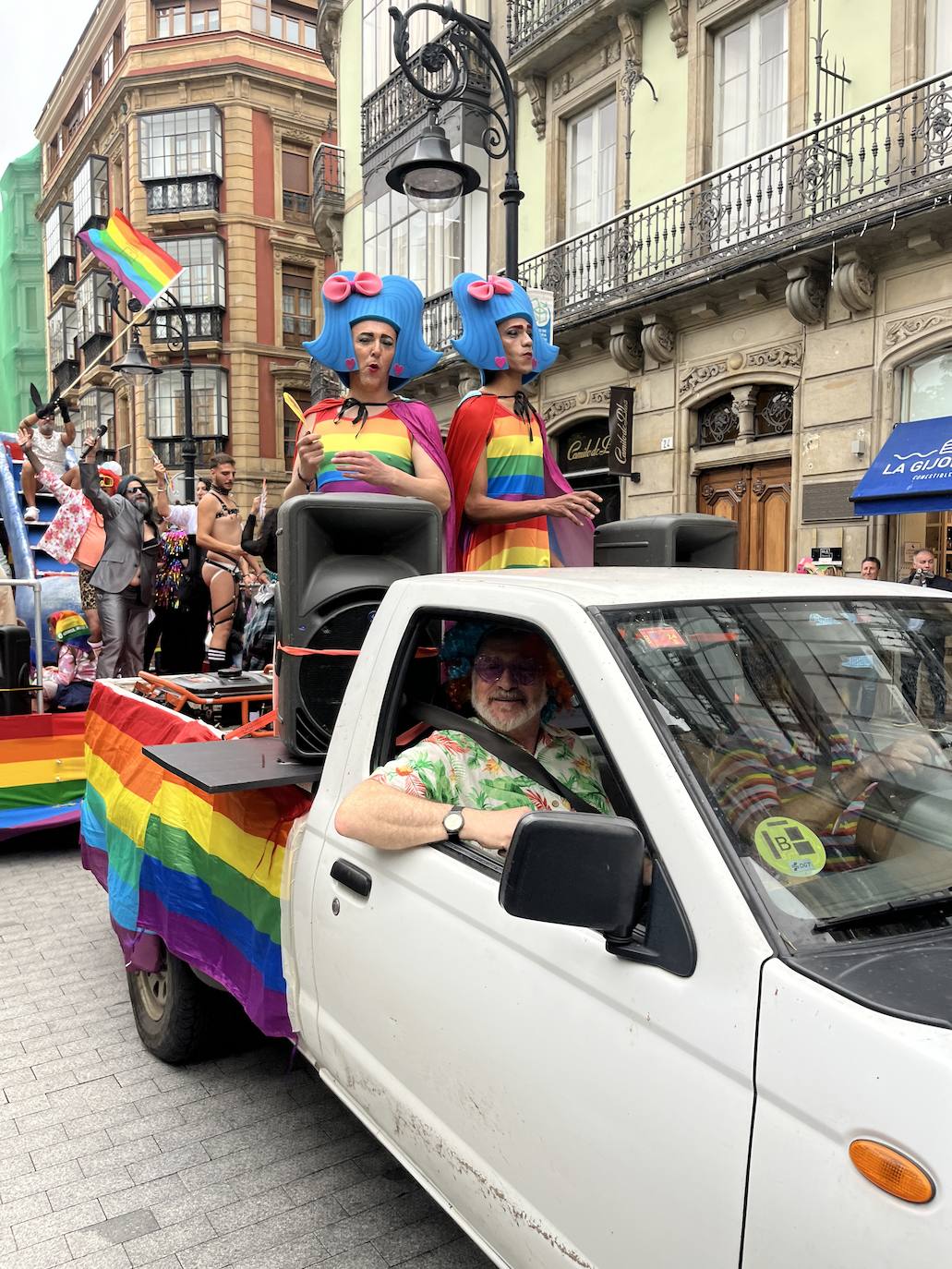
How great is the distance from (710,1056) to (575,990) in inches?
11.7

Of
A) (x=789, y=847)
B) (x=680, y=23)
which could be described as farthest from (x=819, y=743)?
(x=680, y=23)

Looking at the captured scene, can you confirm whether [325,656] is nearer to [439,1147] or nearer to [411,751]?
[411,751]

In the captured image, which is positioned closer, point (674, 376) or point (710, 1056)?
point (710, 1056)

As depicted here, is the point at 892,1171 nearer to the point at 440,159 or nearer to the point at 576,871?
the point at 576,871

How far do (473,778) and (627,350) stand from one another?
1337 centimetres

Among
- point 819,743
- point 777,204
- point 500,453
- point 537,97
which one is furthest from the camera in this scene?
point 537,97

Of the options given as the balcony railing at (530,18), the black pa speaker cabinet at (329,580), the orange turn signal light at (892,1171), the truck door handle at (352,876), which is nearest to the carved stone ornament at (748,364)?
the balcony railing at (530,18)

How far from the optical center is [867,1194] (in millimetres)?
1293

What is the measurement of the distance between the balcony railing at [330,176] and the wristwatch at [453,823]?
23.5 meters

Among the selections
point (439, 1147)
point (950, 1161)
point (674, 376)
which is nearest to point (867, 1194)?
point (950, 1161)

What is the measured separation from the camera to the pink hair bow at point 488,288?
4.27m

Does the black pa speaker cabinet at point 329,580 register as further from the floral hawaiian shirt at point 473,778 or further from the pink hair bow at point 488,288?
the pink hair bow at point 488,288

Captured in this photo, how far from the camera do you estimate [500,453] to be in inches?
165

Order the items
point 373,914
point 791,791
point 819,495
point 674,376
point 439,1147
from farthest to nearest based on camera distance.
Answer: point 674,376 < point 819,495 < point 373,914 < point 439,1147 < point 791,791
